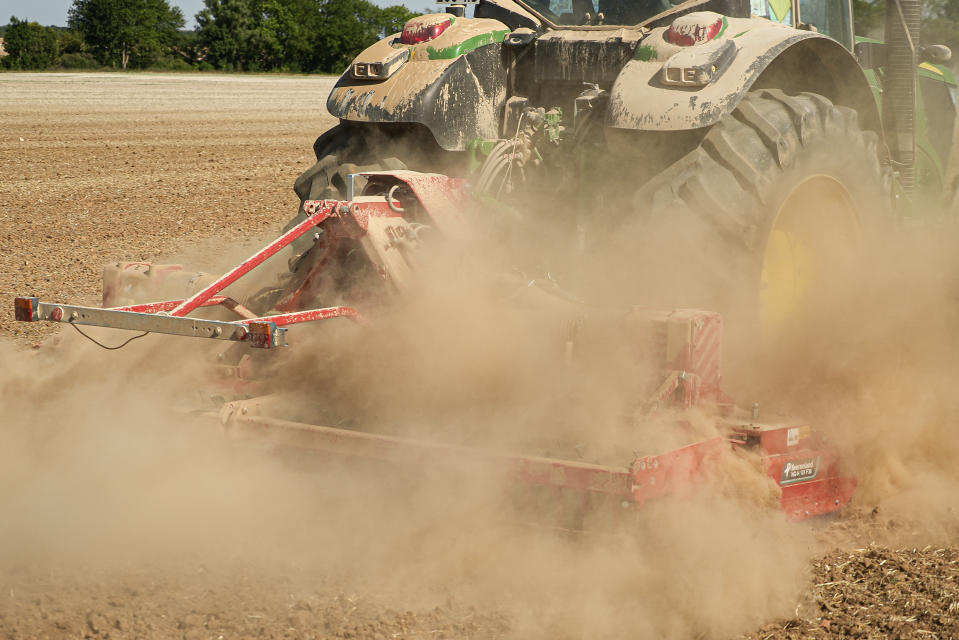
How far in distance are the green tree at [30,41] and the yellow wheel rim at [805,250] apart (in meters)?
56.3

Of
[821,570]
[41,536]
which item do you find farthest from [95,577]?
[821,570]

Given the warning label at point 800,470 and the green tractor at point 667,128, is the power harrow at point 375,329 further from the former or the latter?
the green tractor at point 667,128

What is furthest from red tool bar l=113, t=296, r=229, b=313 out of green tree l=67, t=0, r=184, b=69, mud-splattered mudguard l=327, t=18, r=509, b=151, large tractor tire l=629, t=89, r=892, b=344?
green tree l=67, t=0, r=184, b=69

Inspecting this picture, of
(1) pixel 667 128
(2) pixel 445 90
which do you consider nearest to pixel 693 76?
(1) pixel 667 128

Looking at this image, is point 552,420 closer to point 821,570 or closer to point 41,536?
point 821,570

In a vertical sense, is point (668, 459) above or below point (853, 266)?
below

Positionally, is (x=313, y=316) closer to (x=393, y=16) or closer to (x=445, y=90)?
(x=445, y=90)

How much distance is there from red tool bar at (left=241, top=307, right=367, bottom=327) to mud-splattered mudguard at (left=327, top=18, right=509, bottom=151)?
109 cm

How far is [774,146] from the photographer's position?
12.7 feet

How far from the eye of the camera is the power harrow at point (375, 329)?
329 cm

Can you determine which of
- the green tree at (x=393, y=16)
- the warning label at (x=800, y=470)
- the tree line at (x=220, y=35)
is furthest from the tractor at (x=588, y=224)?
the green tree at (x=393, y=16)

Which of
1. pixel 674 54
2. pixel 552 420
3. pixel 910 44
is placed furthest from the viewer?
pixel 910 44

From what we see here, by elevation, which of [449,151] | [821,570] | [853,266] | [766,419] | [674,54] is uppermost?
[674,54]

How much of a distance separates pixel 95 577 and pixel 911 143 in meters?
4.21
